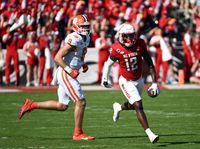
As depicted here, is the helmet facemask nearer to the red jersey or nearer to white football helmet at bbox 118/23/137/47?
the red jersey

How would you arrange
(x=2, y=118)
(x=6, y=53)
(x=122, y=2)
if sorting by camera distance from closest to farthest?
(x=2, y=118), (x=6, y=53), (x=122, y=2)

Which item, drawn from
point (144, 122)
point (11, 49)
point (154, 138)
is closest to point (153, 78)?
point (144, 122)

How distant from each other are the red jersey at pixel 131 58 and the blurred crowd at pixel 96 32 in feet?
39.0

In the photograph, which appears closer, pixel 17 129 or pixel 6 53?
pixel 17 129

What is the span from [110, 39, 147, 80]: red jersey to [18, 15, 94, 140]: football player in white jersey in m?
0.49

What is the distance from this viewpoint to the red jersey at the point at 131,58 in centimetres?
1038

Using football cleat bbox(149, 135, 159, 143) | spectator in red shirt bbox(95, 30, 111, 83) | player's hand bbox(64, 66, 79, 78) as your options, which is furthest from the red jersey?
spectator in red shirt bbox(95, 30, 111, 83)

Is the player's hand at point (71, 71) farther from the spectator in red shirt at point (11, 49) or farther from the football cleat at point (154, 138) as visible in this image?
the spectator in red shirt at point (11, 49)

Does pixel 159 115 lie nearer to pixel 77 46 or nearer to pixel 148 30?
pixel 77 46

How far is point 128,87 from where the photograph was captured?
10469 millimetres

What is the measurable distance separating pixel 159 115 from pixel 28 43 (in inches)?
361

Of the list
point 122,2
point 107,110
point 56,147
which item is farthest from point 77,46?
point 122,2

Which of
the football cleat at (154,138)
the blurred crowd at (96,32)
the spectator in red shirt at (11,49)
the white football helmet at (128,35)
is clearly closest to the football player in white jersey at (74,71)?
the white football helmet at (128,35)

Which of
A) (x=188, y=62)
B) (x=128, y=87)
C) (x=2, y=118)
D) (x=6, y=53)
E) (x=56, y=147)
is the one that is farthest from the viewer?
(x=188, y=62)
